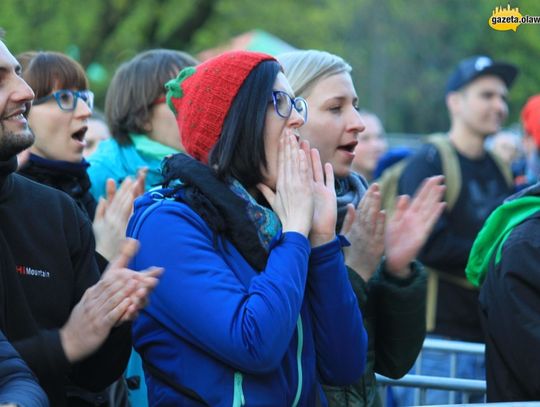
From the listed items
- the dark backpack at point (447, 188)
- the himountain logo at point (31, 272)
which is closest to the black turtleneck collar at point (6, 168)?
the himountain logo at point (31, 272)

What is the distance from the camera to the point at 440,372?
5586 mm

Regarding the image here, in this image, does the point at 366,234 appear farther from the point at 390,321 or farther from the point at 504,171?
the point at 504,171

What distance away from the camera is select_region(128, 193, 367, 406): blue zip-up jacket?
2984mm

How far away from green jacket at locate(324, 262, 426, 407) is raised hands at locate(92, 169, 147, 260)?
36.0 inches

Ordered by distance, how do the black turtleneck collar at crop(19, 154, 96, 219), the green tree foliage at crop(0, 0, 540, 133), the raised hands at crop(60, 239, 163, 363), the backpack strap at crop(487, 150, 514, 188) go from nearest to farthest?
1. the raised hands at crop(60, 239, 163, 363)
2. the black turtleneck collar at crop(19, 154, 96, 219)
3. the backpack strap at crop(487, 150, 514, 188)
4. the green tree foliage at crop(0, 0, 540, 133)

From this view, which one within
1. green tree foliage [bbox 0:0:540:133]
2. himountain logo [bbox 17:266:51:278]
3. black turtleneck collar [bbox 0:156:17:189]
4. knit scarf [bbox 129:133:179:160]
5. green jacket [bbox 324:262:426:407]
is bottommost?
green tree foliage [bbox 0:0:540:133]

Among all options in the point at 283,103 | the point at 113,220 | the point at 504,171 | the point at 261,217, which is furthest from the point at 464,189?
the point at 261,217

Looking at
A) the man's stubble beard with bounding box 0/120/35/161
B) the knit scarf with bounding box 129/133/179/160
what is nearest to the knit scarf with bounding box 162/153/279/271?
the man's stubble beard with bounding box 0/120/35/161

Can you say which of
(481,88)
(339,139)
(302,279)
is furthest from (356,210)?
(481,88)

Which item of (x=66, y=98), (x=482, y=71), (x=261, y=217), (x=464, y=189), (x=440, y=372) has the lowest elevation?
(x=440, y=372)

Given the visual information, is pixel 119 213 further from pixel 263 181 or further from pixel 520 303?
pixel 520 303

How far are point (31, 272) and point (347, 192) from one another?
4.70 feet

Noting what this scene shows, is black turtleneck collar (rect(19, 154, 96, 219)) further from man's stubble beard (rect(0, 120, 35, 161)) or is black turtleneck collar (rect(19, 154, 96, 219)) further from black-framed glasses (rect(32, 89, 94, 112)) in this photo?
man's stubble beard (rect(0, 120, 35, 161))

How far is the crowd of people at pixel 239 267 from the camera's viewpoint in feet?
9.79
